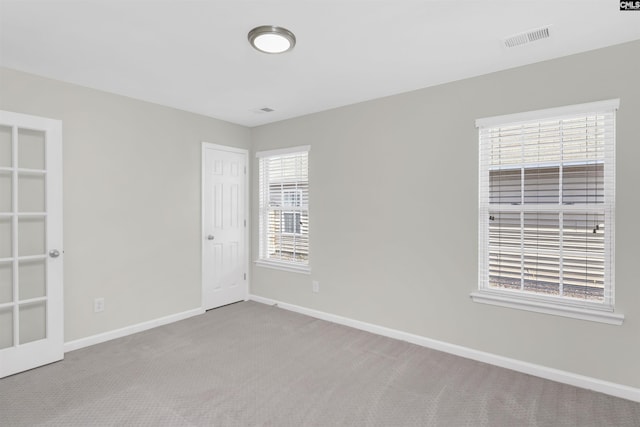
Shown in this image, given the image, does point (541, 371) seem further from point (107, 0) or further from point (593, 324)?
point (107, 0)

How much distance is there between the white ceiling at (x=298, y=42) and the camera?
200 cm

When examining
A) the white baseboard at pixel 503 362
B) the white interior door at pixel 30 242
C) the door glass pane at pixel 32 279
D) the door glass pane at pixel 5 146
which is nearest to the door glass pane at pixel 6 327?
the white interior door at pixel 30 242

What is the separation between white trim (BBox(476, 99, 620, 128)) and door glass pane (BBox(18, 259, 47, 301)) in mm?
3988

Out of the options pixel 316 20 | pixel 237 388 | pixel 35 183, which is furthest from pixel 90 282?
pixel 316 20

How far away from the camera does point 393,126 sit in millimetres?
3492

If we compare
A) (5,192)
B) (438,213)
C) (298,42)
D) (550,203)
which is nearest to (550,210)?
(550,203)

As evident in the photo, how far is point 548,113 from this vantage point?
8.79 ft

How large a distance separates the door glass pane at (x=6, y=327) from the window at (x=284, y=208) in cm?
261

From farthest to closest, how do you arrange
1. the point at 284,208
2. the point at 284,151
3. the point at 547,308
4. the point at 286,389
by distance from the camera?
the point at 284,208 < the point at 284,151 < the point at 547,308 < the point at 286,389

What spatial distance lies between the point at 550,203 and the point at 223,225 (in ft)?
11.9

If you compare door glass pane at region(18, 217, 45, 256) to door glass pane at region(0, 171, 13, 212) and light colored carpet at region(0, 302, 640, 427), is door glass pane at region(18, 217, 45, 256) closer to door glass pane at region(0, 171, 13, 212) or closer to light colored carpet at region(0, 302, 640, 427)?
door glass pane at region(0, 171, 13, 212)

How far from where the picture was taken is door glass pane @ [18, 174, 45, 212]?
286 centimetres

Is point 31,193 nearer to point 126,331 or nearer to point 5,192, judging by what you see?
point 5,192

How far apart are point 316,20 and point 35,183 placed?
2.72 meters
